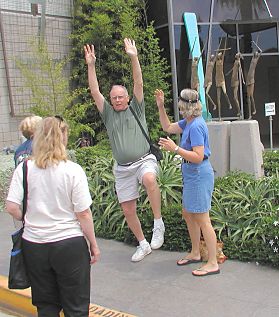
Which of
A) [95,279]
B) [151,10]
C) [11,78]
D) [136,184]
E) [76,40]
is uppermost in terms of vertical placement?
[151,10]

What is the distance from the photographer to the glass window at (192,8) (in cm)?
1396

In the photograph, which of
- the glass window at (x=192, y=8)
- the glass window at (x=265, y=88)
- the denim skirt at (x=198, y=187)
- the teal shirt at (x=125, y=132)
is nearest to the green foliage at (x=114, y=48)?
the glass window at (x=192, y=8)

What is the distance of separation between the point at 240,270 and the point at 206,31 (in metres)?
11.0

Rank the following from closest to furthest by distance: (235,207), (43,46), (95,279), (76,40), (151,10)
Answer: (95,279)
(235,207)
(43,46)
(76,40)
(151,10)

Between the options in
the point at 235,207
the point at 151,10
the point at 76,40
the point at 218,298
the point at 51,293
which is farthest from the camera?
the point at 151,10

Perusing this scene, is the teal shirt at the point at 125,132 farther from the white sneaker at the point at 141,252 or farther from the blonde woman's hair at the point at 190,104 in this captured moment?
the white sneaker at the point at 141,252

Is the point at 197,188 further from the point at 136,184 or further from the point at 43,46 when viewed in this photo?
the point at 43,46

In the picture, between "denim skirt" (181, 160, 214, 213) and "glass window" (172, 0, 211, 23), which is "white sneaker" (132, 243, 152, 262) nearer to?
"denim skirt" (181, 160, 214, 213)

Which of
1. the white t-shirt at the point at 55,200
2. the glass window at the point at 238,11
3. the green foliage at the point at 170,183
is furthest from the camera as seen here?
the glass window at the point at 238,11

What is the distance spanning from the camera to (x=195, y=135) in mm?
4133

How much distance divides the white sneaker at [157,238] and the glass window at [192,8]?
10.1 metres

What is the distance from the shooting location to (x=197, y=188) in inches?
167

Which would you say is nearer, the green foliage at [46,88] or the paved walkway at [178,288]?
the paved walkway at [178,288]

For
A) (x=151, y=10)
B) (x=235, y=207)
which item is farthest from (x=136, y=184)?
(x=151, y=10)
